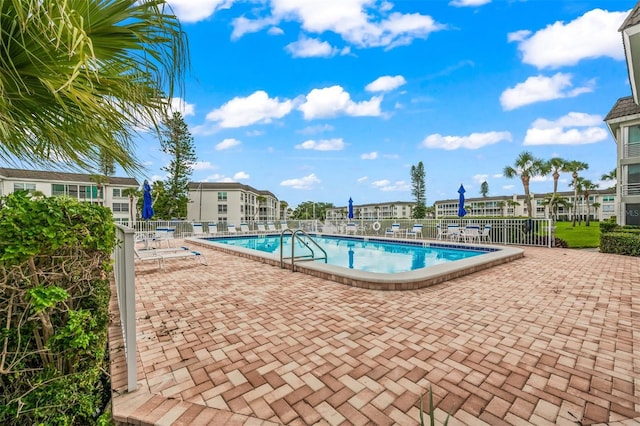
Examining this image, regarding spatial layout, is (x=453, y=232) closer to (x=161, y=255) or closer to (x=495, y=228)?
(x=495, y=228)

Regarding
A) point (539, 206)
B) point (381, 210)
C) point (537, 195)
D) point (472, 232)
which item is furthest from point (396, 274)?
point (381, 210)

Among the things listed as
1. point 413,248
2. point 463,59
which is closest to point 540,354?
point 413,248

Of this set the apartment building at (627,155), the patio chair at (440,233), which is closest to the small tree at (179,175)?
the patio chair at (440,233)

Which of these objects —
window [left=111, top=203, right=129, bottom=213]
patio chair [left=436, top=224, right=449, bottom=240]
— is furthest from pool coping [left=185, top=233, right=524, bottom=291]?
window [left=111, top=203, right=129, bottom=213]

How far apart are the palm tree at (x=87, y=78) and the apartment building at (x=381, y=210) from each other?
84.2 metres

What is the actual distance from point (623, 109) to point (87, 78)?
22945mm

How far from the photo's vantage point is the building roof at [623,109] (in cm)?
1483

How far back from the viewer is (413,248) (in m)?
11.9

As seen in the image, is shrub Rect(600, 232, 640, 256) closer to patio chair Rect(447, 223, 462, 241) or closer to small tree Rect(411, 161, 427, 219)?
patio chair Rect(447, 223, 462, 241)

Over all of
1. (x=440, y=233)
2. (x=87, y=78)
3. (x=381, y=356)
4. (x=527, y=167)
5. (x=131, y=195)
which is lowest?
(x=381, y=356)

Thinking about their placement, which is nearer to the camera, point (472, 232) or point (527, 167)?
point (472, 232)

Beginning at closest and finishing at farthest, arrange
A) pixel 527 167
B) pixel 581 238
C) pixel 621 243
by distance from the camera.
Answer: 1. pixel 621 243
2. pixel 581 238
3. pixel 527 167

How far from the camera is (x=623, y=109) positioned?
15.3 m

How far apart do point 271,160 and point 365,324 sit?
23955 mm
